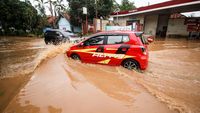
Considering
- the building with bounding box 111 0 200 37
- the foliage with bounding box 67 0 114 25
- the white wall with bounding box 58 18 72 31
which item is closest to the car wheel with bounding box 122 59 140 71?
the building with bounding box 111 0 200 37

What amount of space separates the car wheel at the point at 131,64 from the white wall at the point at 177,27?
15.9m

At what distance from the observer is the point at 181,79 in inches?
215

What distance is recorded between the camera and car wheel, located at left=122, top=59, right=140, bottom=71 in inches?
Answer: 231

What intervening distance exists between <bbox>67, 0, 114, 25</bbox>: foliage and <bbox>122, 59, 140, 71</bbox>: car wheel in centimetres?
2093

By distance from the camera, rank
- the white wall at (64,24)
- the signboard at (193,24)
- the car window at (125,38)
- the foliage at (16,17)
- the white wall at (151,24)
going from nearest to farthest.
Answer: the car window at (125,38), the signboard at (193,24), the white wall at (151,24), the foliage at (16,17), the white wall at (64,24)

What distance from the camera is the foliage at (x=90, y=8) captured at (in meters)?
25.5

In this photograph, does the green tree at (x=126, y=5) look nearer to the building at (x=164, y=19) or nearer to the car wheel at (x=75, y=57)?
the building at (x=164, y=19)

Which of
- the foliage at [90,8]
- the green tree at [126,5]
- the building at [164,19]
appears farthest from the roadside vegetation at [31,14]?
the green tree at [126,5]

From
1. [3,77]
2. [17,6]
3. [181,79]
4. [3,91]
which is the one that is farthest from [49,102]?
[17,6]

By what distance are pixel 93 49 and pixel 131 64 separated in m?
1.67

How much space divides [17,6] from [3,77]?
26187 mm

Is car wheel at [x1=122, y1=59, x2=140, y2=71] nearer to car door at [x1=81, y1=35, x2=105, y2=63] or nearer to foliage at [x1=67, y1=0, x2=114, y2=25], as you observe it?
car door at [x1=81, y1=35, x2=105, y2=63]

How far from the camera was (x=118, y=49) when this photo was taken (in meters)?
5.93

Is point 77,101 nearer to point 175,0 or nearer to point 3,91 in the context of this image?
point 3,91
